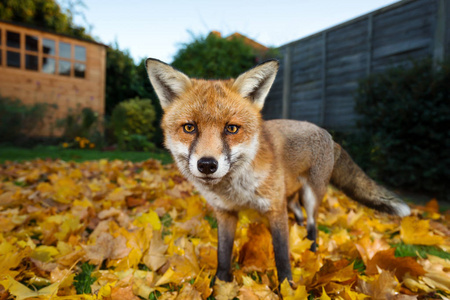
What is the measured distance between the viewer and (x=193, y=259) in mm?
1790

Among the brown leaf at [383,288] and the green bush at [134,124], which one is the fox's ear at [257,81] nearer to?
the brown leaf at [383,288]

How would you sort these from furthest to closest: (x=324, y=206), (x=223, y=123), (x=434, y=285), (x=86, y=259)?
(x=324, y=206), (x=86, y=259), (x=434, y=285), (x=223, y=123)

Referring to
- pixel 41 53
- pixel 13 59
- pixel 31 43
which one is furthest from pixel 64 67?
pixel 13 59

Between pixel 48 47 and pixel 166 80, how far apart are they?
14365mm

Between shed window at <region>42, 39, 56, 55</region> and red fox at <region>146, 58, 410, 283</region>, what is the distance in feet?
46.6

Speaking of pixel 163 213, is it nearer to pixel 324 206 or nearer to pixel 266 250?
pixel 266 250

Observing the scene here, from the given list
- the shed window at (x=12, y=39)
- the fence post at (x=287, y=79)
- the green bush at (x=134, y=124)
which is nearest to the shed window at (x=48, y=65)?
the shed window at (x=12, y=39)

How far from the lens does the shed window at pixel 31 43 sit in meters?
12.5

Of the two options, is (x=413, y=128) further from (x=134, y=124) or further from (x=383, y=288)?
(x=134, y=124)

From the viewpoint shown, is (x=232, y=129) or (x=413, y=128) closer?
(x=232, y=129)

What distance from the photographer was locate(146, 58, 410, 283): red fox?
1477 mm

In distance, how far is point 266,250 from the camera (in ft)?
6.14

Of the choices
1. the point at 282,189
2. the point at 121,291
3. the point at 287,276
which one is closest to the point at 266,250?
the point at 287,276

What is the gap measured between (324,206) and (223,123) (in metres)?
2.35
